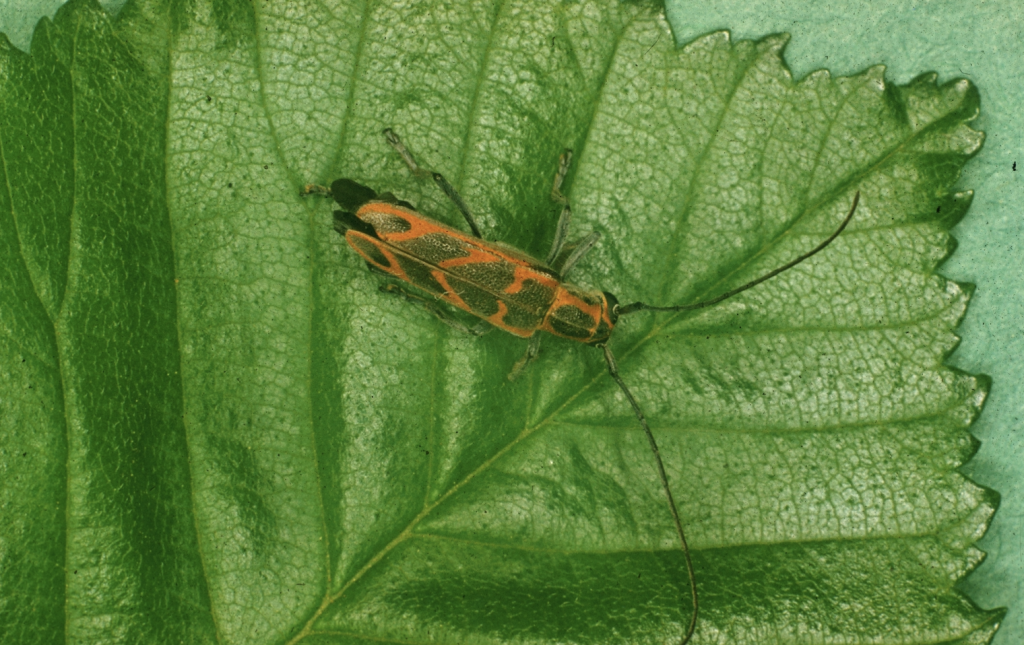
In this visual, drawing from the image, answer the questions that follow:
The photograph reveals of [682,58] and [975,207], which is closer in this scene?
[682,58]

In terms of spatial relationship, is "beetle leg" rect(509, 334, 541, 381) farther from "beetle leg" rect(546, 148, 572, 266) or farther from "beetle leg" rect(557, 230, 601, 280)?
"beetle leg" rect(546, 148, 572, 266)

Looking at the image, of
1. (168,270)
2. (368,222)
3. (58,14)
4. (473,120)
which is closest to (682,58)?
(473,120)

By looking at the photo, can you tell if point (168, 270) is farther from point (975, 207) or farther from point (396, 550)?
point (975, 207)

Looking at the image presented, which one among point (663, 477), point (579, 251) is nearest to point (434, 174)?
point (579, 251)

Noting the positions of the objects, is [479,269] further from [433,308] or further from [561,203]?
[561,203]

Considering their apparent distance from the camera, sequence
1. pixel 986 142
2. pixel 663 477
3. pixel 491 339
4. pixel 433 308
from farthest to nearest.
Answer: pixel 986 142
pixel 491 339
pixel 433 308
pixel 663 477

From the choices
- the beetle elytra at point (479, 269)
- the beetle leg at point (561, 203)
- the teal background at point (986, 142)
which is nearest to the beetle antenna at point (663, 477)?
the beetle elytra at point (479, 269)
